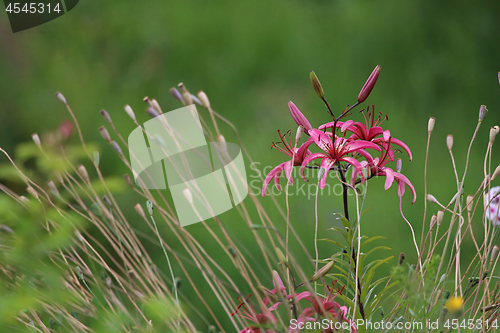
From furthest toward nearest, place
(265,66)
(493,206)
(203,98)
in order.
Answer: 1. (265,66)
2. (493,206)
3. (203,98)

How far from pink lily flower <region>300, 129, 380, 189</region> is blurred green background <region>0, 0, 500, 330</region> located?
0.61m

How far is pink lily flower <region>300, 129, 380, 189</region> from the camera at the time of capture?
322 mm

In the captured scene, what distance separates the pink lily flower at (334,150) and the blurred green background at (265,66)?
2.01 feet

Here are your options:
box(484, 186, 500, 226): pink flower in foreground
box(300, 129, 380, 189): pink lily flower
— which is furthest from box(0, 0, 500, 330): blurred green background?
box(300, 129, 380, 189): pink lily flower

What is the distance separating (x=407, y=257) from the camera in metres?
0.86

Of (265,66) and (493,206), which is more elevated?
(265,66)

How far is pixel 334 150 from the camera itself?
335 millimetres

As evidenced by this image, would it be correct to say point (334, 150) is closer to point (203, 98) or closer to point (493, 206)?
point (203, 98)

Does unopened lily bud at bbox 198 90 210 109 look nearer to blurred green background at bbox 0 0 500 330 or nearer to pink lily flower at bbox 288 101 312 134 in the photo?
pink lily flower at bbox 288 101 312 134

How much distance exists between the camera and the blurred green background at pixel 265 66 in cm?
107

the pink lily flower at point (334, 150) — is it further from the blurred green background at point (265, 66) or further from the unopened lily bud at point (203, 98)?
the blurred green background at point (265, 66)

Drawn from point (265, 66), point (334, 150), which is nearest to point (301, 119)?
point (334, 150)

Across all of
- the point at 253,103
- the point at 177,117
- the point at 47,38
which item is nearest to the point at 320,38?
the point at 253,103

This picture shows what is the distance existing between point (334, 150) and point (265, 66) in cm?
99
